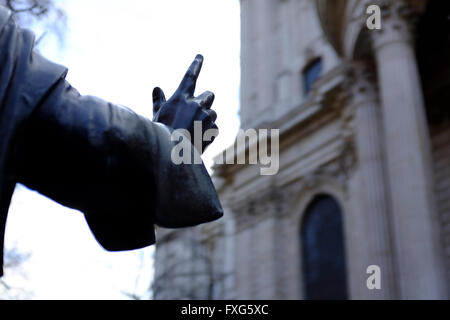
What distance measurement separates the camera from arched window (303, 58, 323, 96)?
25.2 metres

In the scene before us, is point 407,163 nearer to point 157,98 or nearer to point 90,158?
point 157,98

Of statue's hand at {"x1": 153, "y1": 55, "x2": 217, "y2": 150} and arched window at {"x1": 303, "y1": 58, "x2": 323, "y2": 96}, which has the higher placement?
arched window at {"x1": 303, "y1": 58, "x2": 323, "y2": 96}

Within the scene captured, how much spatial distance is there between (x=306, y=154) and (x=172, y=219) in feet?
69.5

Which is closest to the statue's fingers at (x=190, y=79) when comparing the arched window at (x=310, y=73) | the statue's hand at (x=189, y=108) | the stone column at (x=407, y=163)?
the statue's hand at (x=189, y=108)

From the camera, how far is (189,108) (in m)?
2.14

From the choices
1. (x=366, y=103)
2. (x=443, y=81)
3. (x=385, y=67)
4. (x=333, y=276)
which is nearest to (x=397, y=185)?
(x=385, y=67)

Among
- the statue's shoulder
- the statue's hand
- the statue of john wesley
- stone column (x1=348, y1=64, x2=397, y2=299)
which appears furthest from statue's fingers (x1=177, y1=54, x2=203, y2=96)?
stone column (x1=348, y1=64, x2=397, y2=299)

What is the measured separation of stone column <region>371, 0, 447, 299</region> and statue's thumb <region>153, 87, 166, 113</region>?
10.1 meters

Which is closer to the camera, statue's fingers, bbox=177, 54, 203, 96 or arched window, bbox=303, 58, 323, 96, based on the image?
statue's fingers, bbox=177, 54, 203, 96

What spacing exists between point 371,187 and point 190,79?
13.9m

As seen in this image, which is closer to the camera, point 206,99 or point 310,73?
point 206,99

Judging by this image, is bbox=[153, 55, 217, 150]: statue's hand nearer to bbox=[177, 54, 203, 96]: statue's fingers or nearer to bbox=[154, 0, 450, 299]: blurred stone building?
bbox=[177, 54, 203, 96]: statue's fingers

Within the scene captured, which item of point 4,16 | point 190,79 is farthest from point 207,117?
point 4,16
